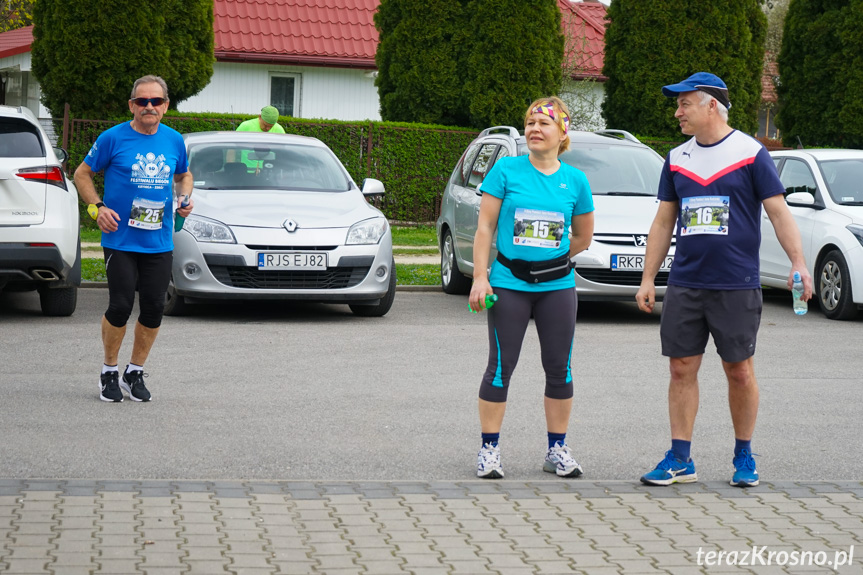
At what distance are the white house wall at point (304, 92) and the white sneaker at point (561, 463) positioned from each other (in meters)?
25.2

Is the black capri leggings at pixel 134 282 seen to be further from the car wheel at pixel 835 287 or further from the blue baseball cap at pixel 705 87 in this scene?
the car wheel at pixel 835 287

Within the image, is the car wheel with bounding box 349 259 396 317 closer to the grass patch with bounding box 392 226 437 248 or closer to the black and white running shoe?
the black and white running shoe

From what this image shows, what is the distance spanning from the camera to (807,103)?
2267 cm

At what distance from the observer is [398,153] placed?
2070 centimetres

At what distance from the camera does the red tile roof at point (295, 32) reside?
29734 millimetres

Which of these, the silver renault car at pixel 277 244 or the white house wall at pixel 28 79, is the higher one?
the white house wall at pixel 28 79

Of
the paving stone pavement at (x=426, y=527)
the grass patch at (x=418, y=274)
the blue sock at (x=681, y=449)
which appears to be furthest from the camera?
the grass patch at (x=418, y=274)

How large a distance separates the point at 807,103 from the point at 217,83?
1419 centimetres

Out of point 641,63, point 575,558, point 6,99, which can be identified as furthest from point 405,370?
point 6,99

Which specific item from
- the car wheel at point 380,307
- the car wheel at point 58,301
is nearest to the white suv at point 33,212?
the car wheel at point 58,301

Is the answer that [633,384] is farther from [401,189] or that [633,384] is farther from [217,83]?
[217,83]

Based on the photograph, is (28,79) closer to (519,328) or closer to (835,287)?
(835,287)

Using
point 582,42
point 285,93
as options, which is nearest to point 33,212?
point 285,93

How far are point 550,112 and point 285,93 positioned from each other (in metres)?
Answer: 26.1
